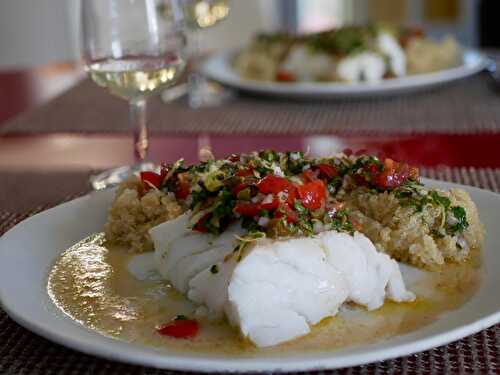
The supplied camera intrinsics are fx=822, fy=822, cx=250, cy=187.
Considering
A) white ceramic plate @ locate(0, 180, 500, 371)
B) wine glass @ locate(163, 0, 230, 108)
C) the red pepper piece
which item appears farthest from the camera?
wine glass @ locate(163, 0, 230, 108)

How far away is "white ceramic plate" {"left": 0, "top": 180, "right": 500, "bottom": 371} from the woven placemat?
36.4 inches

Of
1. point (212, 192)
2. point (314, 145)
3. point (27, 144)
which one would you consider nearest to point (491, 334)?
point (212, 192)

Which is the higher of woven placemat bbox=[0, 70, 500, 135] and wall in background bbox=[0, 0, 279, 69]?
woven placemat bbox=[0, 70, 500, 135]

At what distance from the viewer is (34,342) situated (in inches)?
50.3

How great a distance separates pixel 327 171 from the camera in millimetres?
1569

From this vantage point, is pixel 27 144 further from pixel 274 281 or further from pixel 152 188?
pixel 274 281

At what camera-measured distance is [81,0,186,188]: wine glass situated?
2.17 m

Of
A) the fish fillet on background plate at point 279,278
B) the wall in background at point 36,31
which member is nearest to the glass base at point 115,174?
the fish fillet on background plate at point 279,278

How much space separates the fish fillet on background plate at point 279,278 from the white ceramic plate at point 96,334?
85 millimetres

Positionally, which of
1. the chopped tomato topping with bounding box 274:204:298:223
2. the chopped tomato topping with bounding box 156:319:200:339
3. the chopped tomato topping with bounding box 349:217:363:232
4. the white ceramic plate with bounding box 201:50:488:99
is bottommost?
the white ceramic plate with bounding box 201:50:488:99

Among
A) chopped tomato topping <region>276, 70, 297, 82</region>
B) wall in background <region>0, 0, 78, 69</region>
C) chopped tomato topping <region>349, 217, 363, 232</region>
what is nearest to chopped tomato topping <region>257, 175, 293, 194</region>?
chopped tomato topping <region>349, 217, 363, 232</region>

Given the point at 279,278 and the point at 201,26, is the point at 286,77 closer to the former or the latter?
the point at 201,26

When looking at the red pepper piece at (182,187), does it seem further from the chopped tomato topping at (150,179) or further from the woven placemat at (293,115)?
the woven placemat at (293,115)

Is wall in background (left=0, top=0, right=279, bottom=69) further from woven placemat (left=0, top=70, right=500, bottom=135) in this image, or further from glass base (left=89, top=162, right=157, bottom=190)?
glass base (left=89, top=162, right=157, bottom=190)
